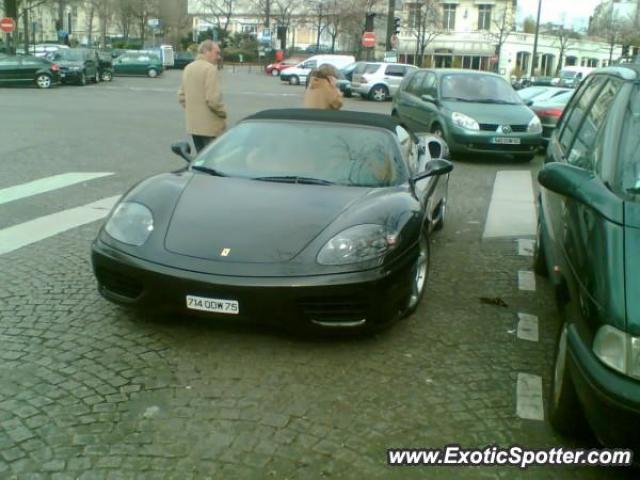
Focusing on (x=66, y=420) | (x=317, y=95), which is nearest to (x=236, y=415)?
(x=66, y=420)

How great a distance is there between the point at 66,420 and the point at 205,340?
110 centimetres

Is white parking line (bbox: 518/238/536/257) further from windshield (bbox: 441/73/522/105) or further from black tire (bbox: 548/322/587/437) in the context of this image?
windshield (bbox: 441/73/522/105)

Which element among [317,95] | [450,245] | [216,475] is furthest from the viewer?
[317,95]

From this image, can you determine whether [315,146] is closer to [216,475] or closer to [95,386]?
[95,386]

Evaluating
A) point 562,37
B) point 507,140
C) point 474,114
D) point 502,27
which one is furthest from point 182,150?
point 562,37

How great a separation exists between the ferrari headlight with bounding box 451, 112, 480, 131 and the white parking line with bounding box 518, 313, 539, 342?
7.98m

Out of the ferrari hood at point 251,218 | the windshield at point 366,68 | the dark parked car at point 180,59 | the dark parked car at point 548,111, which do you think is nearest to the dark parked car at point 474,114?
the dark parked car at point 548,111

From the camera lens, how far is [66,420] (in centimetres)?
332

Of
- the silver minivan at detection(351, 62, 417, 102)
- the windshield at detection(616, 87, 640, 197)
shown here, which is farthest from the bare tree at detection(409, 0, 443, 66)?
the windshield at detection(616, 87, 640, 197)

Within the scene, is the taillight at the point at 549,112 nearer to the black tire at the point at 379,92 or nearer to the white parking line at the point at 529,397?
the white parking line at the point at 529,397

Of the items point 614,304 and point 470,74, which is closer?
point 614,304

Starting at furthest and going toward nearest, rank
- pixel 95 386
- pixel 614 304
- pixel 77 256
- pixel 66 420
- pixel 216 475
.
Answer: pixel 77 256 → pixel 95 386 → pixel 66 420 → pixel 216 475 → pixel 614 304

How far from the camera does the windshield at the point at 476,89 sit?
1338 centimetres

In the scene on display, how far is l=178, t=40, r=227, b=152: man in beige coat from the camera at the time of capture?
8.09 m
